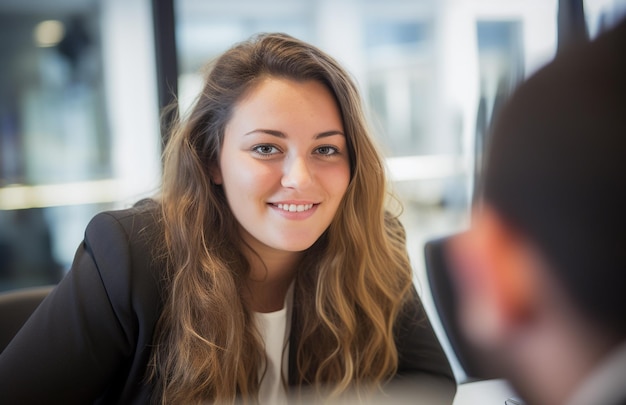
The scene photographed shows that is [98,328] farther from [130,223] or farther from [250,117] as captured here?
[250,117]

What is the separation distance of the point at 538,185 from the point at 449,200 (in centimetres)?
355

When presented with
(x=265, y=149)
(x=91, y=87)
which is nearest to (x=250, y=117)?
(x=265, y=149)

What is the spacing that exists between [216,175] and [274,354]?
0.43 meters

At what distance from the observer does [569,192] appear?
0.26 meters

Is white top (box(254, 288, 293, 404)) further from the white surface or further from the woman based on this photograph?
the white surface

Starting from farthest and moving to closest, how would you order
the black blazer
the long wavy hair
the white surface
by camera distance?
the long wavy hair
the black blazer
the white surface

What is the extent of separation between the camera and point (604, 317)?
0.25 m

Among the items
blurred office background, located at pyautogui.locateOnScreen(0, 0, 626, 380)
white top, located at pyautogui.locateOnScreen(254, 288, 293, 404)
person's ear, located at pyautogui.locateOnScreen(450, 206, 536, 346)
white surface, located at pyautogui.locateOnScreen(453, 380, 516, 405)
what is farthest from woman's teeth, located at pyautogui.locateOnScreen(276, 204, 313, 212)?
blurred office background, located at pyautogui.locateOnScreen(0, 0, 626, 380)

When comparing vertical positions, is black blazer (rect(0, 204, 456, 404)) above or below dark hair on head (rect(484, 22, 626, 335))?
below

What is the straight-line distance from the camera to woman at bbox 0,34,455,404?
43.7 inches

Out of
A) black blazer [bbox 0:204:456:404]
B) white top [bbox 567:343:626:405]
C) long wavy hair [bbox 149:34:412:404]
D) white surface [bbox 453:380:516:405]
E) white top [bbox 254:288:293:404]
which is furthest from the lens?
white top [bbox 254:288:293:404]

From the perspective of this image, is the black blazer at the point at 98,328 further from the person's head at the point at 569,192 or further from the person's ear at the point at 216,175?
the person's head at the point at 569,192

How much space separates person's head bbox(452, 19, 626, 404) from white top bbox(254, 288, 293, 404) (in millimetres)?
1073

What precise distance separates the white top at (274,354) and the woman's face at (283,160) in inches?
7.3
